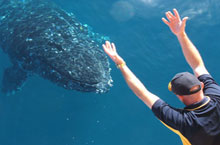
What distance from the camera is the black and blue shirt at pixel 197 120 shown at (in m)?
3.32

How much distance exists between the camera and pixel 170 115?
3533mm

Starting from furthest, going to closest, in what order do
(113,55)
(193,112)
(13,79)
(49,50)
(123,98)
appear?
(123,98) < (13,79) < (49,50) < (113,55) < (193,112)

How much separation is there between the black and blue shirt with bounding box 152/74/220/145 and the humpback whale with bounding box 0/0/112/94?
181 inches

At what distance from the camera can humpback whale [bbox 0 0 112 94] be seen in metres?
8.00

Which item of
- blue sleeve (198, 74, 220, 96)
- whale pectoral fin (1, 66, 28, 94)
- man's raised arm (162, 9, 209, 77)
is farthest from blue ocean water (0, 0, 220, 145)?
blue sleeve (198, 74, 220, 96)

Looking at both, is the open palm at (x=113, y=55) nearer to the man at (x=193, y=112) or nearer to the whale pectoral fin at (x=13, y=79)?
the man at (x=193, y=112)

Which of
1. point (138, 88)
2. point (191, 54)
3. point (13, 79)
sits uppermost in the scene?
point (191, 54)

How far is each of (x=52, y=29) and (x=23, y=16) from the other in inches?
76.3

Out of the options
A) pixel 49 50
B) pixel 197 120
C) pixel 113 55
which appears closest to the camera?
pixel 197 120

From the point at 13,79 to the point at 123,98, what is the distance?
17.4 feet

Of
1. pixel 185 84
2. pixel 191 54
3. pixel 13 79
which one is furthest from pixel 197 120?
pixel 13 79

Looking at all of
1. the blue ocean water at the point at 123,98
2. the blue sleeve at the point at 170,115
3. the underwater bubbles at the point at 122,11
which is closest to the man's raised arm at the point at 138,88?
the blue sleeve at the point at 170,115

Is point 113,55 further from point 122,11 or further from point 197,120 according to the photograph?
point 122,11

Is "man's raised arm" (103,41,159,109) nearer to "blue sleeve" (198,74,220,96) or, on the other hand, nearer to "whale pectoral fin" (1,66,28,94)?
"blue sleeve" (198,74,220,96)
